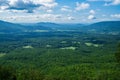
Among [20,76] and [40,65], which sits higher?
[20,76]

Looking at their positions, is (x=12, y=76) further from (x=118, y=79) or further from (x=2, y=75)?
(x=118, y=79)

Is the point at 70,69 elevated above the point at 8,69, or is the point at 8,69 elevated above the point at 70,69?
the point at 8,69

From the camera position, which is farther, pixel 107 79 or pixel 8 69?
pixel 107 79

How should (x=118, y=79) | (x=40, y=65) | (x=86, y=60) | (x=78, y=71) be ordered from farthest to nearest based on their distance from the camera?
(x=86, y=60), (x=40, y=65), (x=78, y=71), (x=118, y=79)

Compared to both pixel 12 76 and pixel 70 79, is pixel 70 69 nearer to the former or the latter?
pixel 70 79

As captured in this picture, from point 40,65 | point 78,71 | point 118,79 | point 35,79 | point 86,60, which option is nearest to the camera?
point 35,79

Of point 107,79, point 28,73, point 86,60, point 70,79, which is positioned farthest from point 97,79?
point 86,60

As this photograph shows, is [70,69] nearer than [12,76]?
No

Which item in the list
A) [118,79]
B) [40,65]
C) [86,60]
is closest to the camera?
[118,79]

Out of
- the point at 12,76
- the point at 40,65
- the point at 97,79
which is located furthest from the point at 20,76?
the point at 40,65
